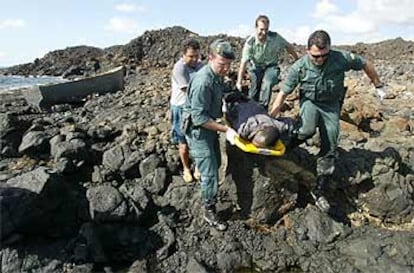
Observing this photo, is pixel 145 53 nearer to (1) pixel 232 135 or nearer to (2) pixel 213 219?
(2) pixel 213 219

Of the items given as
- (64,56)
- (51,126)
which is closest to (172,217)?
(51,126)

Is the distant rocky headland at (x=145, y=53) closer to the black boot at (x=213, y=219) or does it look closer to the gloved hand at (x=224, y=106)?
the gloved hand at (x=224, y=106)

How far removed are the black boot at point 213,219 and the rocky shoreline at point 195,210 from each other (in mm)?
90

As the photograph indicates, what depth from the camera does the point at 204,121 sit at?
19.9ft

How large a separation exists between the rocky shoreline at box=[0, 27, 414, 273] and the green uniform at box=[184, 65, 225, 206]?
507 mm

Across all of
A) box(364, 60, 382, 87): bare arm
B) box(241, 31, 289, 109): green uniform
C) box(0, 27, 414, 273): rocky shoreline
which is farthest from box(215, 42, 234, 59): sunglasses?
box(241, 31, 289, 109): green uniform

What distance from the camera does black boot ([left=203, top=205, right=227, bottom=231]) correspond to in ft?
21.5

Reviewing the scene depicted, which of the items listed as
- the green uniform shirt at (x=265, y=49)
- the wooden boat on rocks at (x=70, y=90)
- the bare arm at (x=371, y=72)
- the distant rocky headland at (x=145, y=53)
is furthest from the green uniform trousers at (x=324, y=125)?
the distant rocky headland at (x=145, y=53)

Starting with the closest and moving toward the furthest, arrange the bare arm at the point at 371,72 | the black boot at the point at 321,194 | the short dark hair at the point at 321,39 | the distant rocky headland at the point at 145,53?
the short dark hair at the point at 321,39 → the bare arm at the point at 371,72 → the black boot at the point at 321,194 → the distant rocky headland at the point at 145,53

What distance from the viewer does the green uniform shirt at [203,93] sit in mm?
5988

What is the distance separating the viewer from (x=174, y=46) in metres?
44.1

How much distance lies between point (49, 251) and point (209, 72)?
282 centimetres

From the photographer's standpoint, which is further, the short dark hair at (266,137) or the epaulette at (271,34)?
the epaulette at (271,34)

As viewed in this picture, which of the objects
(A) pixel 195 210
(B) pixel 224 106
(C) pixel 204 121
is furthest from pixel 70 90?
(C) pixel 204 121
